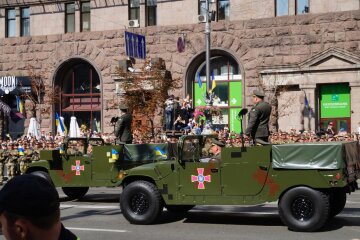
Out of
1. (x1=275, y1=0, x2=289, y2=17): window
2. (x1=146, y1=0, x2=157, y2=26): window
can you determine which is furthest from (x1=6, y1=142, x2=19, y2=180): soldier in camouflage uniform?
(x1=275, y1=0, x2=289, y2=17): window

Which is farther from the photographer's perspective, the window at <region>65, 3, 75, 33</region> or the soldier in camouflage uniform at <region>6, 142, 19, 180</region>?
the window at <region>65, 3, 75, 33</region>

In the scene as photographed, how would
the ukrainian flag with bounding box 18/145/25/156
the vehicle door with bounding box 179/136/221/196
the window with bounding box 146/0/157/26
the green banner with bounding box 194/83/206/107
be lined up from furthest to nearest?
1. the window with bounding box 146/0/157/26
2. the green banner with bounding box 194/83/206/107
3. the ukrainian flag with bounding box 18/145/25/156
4. the vehicle door with bounding box 179/136/221/196

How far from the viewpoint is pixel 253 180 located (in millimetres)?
10422

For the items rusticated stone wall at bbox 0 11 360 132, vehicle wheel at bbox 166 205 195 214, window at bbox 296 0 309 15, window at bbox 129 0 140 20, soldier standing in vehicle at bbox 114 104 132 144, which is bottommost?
vehicle wheel at bbox 166 205 195 214

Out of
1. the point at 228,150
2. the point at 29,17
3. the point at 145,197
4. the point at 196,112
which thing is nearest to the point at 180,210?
the point at 145,197

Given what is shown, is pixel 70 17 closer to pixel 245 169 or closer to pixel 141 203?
pixel 141 203

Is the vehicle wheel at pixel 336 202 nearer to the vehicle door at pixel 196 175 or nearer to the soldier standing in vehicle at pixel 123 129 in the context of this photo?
the vehicle door at pixel 196 175

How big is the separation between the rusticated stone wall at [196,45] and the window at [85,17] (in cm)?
76

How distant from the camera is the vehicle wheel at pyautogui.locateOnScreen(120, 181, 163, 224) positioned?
10906 millimetres

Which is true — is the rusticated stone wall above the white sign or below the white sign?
above

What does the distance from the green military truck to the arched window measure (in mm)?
20965

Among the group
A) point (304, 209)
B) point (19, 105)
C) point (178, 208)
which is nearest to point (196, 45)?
point (19, 105)

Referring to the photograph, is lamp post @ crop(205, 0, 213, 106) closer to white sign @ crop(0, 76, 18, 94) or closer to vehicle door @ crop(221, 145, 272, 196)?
white sign @ crop(0, 76, 18, 94)

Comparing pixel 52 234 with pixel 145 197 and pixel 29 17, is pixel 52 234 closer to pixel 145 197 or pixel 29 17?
pixel 145 197
